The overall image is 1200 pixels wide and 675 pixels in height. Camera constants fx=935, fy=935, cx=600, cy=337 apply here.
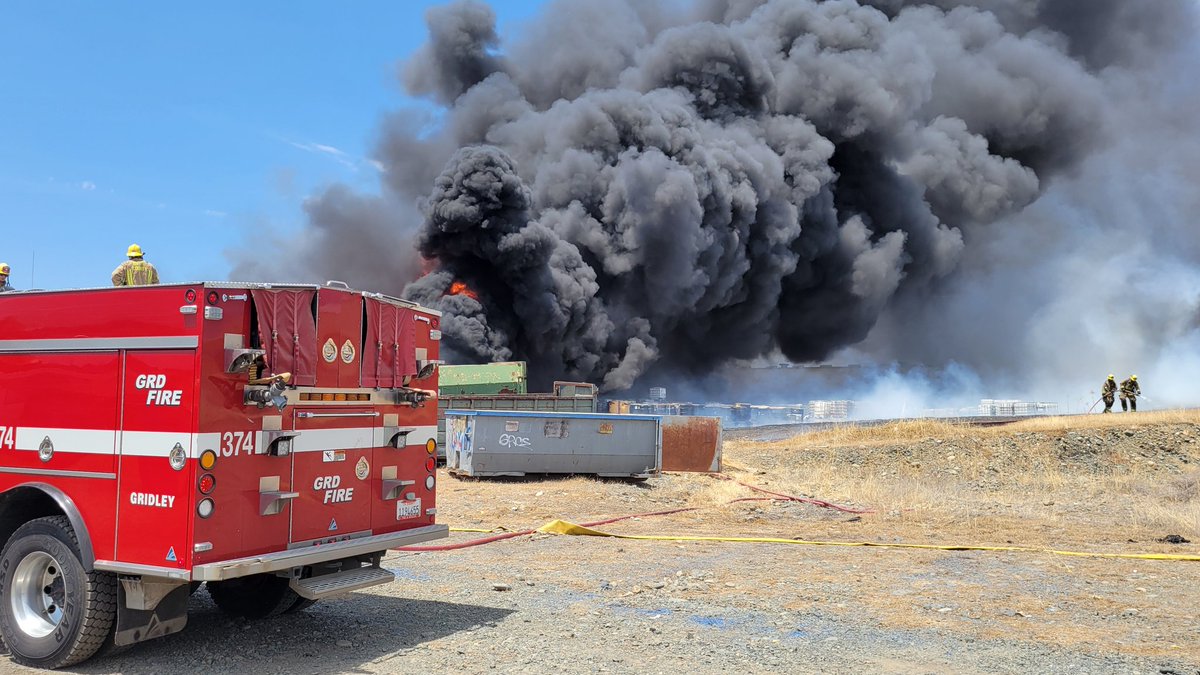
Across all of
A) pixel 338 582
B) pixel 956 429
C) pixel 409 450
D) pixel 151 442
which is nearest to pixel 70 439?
pixel 151 442

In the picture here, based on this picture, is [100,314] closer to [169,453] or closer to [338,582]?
[169,453]

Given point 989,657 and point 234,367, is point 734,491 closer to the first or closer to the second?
point 989,657

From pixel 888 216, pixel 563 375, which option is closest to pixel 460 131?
pixel 563 375

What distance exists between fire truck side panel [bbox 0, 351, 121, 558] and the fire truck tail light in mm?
456

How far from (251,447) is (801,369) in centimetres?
6364

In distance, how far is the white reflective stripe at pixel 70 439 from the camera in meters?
5.53

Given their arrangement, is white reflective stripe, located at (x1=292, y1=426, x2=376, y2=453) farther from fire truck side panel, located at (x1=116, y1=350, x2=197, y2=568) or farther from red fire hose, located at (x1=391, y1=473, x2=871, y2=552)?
red fire hose, located at (x1=391, y1=473, x2=871, y2=552)

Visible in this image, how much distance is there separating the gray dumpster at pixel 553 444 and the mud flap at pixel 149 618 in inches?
407

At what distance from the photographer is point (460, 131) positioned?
51.1 m

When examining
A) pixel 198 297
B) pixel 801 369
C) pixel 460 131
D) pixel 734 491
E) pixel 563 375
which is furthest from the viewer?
pixel 801 369

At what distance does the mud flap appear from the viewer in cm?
543

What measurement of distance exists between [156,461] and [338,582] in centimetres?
138

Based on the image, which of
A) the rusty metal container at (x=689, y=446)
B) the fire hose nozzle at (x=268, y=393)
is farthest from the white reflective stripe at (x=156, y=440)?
the rusty metal container at (x=689, y=446)

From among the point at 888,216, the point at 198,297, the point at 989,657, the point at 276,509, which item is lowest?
the point at 989,657
